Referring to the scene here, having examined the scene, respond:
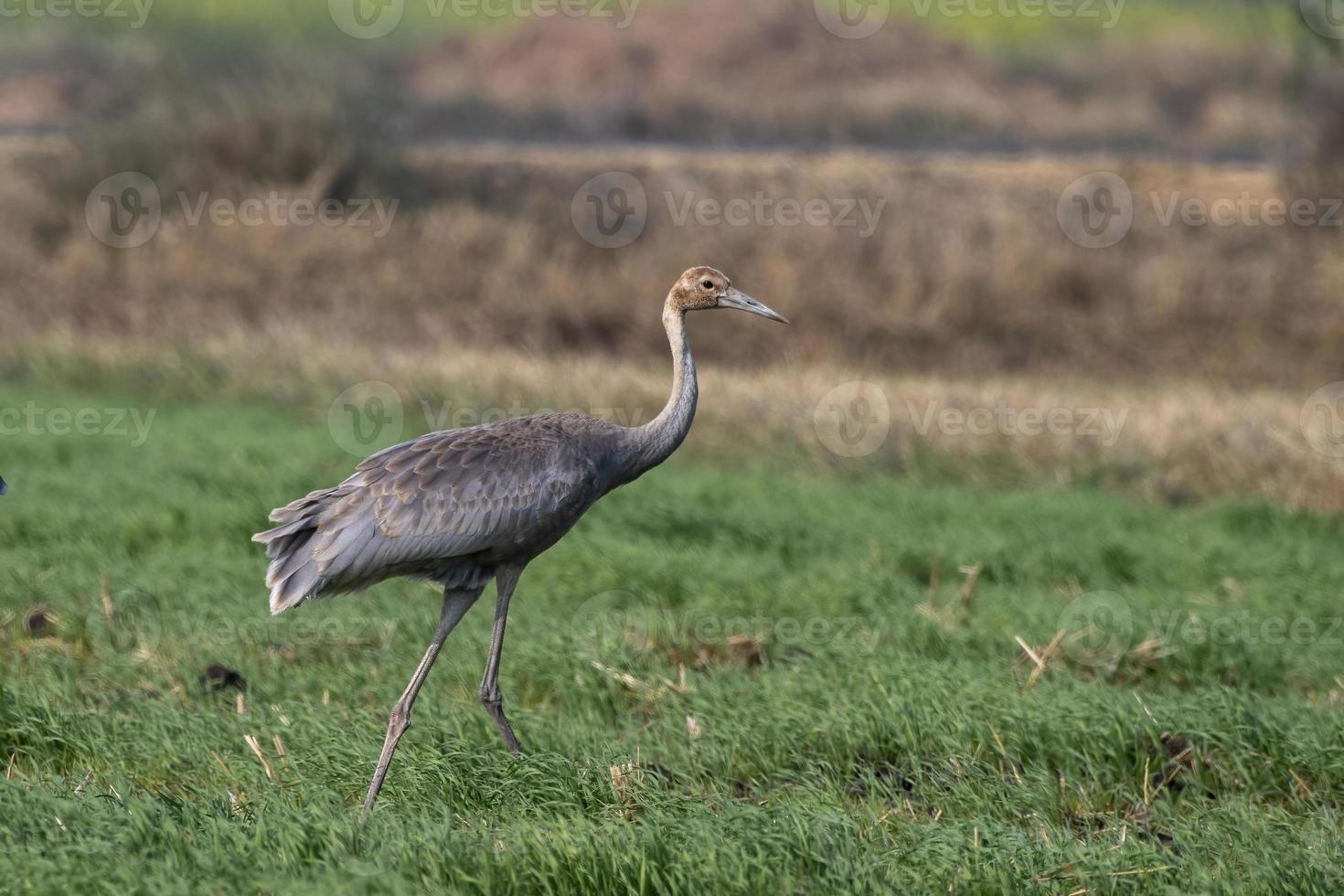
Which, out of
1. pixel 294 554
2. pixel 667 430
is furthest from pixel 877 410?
pixel 294 554

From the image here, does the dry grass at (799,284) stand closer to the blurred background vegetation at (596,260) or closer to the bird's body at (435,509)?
the blurred background vegetation at (596,260)

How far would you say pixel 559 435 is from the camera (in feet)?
24.7

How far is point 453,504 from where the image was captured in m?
7.36

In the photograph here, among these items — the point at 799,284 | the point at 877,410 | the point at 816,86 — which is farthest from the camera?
the point at 816,86

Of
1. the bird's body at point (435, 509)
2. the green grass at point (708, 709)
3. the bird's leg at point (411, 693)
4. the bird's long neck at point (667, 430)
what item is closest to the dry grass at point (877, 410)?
the green grass at point (708, 709)

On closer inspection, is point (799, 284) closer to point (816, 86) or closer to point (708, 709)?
point (708, 709)

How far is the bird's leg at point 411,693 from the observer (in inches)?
266

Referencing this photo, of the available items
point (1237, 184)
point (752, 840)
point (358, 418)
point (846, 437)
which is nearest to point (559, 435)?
point (752, 840)

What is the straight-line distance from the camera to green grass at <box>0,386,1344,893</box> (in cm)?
572

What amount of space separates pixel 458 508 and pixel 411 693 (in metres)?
0.81

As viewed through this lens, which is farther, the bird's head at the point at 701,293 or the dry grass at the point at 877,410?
the dry grass at the point at 877,410

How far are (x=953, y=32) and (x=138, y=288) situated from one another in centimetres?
3242

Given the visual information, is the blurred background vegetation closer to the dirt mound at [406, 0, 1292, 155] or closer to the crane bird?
the dirt mound at [406, 0, 1292, 155]

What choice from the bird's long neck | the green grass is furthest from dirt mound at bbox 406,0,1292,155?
the bird's long neck
